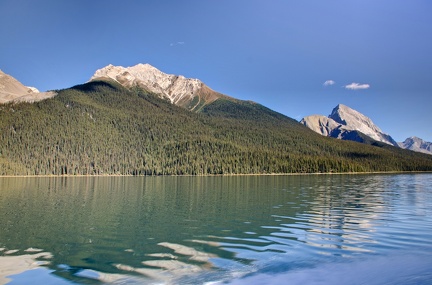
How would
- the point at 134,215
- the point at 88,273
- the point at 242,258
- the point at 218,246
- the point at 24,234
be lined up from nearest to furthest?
the point at 88,273 → the point at 242,258 → the point at 218,246 → the point at 24,234 → the point at 134,215

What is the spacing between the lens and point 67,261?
2181 centimetres

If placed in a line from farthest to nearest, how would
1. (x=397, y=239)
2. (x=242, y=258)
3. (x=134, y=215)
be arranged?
(x=134, y=215) < (x=397, y=239) < (x=242, y=258)

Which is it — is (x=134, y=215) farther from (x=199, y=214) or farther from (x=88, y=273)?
(x=88, y=273)

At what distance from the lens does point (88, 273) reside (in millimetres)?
19312

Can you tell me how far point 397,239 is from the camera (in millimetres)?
26656

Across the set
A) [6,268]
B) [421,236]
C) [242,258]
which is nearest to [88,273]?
[6,268]

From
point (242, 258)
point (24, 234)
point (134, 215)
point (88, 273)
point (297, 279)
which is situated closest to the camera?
point (297, 279)

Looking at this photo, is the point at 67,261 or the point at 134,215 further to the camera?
the point at 134,215

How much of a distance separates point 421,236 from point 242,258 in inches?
625

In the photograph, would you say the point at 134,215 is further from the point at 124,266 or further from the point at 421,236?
the point at 421,236

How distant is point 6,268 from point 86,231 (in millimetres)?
11579

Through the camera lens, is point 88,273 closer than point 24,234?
Yes

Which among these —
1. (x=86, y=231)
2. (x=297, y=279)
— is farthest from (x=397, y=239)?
(x=86, y=231)

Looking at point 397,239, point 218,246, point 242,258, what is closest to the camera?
point 242,258
